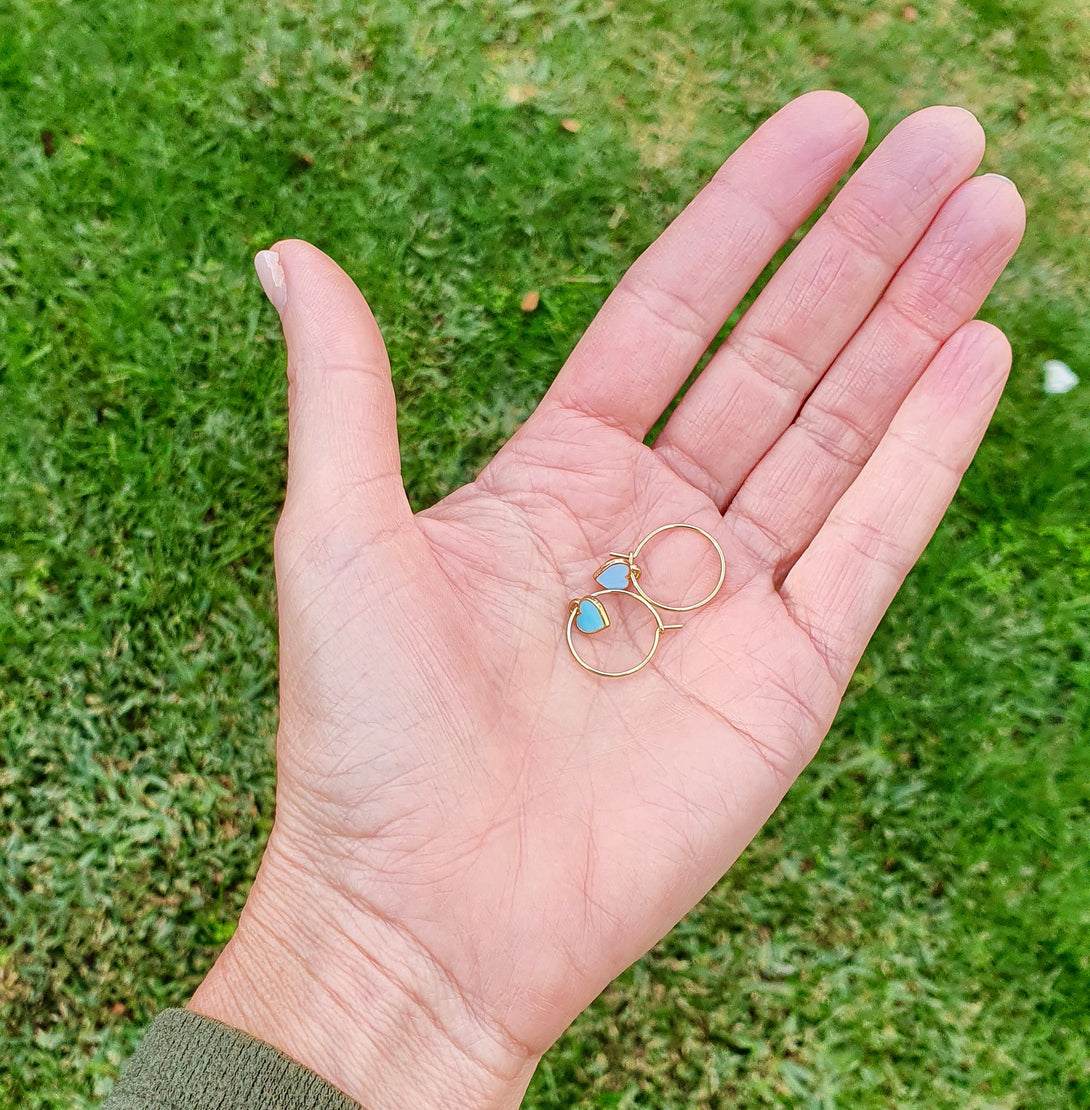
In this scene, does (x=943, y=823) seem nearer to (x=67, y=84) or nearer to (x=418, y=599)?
(x=418, y=599)

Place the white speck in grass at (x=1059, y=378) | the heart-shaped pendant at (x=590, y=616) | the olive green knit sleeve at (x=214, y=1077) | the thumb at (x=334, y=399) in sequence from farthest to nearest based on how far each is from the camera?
1. the white speck in grass at (x=1059, y=378)
2. the heart-shaped pendant at (x=590, y=616)
3. the thumb at (x=334, y=399)
4. the olive green knit sleeve at (x=214, y=1077)

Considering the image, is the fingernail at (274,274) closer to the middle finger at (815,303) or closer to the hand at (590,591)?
the hand at (590,591)

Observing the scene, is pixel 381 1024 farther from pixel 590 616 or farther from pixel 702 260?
pixel 702 260

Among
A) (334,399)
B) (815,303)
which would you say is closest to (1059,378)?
(815,303)

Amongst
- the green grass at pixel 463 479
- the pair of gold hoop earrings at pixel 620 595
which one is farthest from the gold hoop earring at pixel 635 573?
the green grass at pixel 463 479

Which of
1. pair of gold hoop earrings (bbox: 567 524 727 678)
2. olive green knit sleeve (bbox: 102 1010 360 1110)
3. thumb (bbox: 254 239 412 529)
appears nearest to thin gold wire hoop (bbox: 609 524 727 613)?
pair of gold hoop earrings (bbox: 567 524 727 678)

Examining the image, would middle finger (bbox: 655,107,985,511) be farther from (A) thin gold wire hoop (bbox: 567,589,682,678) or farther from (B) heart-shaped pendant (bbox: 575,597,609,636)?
(B) heart-shaped pendant (bbox: 575,597,609,636)
